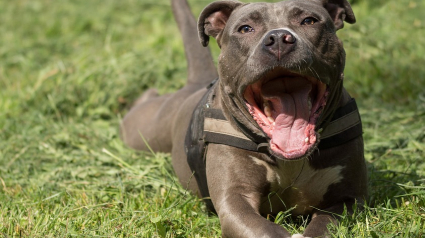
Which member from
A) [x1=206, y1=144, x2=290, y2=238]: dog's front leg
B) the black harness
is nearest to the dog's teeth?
the black harness

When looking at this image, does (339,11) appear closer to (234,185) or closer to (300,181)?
(300,181)

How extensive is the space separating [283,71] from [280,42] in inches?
11.1

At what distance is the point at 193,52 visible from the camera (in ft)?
A: 19.8

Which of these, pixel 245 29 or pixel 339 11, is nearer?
pixel 245 29

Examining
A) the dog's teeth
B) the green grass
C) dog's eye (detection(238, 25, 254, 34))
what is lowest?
the green grass

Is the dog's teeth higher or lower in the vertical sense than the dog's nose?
lower

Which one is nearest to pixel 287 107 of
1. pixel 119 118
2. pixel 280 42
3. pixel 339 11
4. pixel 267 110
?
pixel 267 110

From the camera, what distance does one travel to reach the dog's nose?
364 cm

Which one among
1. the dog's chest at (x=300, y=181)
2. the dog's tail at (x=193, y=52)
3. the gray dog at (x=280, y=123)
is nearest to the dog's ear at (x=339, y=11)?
the gray dog at (x=280, y=123)

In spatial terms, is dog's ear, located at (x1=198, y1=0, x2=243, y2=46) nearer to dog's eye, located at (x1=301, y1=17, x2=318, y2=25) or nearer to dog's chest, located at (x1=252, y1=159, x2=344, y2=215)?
dog's eye, located at (x1=301, y1=17, x2=318, y2=25)

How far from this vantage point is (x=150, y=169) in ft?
16.7

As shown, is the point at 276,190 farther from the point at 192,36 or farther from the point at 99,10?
the point at 99,10

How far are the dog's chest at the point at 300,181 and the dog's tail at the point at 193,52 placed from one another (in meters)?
1.95

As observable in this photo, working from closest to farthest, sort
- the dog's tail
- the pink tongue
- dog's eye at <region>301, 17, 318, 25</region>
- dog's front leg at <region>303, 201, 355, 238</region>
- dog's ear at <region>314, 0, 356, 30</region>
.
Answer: dog's front leg at <region>303, 201, 355, 238</region> → the pink tongue → dog's eye at <region>301, 17, 318, 25</region> → dog's ear at <region>314, 0, 356, 30</region> → the dog's tail
